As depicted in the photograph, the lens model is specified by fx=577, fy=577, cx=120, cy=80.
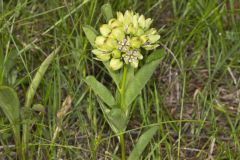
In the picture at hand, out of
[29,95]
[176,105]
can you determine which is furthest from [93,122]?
[176,105]

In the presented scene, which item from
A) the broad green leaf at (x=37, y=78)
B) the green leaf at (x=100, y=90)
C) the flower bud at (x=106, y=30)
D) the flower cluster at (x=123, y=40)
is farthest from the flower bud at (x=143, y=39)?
the broad green leaf at (x=37, y=78)

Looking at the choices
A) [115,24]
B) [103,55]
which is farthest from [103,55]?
[115,24]

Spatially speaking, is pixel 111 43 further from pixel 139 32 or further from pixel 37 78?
pixel 37 78

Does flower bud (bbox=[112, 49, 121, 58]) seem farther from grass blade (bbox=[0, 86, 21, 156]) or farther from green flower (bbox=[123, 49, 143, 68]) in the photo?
grass blade (bbox=[0, 86, 21, 156])

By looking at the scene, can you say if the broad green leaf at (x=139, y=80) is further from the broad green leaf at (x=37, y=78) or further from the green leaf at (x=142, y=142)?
the broad green leaf at (x=37, y=78)

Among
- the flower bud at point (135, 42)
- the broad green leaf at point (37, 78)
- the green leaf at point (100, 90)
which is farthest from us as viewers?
the broad green leaf at point (37, 78)
